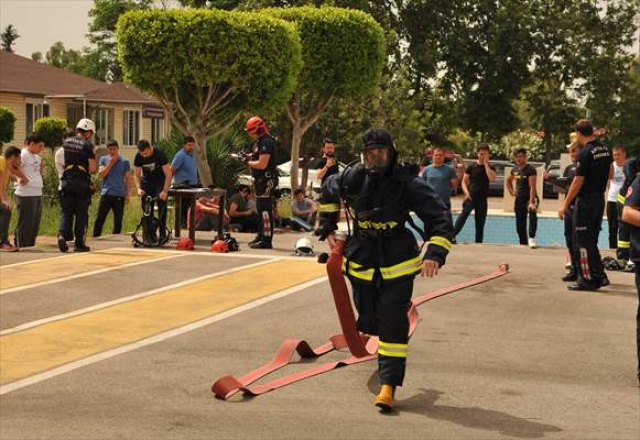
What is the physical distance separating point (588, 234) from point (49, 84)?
3868cm

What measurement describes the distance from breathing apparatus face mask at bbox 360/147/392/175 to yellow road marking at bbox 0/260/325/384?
3.25 m

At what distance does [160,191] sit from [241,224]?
11.0ft

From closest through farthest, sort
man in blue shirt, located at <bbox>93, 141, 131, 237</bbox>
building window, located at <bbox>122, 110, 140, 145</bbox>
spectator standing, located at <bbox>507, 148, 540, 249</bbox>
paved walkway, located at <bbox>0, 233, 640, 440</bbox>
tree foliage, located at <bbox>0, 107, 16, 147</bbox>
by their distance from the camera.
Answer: paved walkway, located at <bbox>0, 233, 640, 440</bbox>
man in blue shirt, located at <bbox>93, 141, 131, 237</bbox>
spectator standing, located at <bbox>507, 148, 540, 249</bbox>
tree foliage, located at <bbox>0, 107, 16, 147</bbox>
building window, located at <bbox>122, 110, 140, 145</bbox>

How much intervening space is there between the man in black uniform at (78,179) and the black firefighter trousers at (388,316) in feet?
29.2

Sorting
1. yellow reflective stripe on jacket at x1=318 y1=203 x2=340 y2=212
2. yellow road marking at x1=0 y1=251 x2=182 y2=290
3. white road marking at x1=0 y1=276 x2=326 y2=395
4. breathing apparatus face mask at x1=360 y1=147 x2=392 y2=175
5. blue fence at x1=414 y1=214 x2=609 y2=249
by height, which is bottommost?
blue fence at x1=414 y1=214 x2=609 y2=249

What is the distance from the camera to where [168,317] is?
11.1m

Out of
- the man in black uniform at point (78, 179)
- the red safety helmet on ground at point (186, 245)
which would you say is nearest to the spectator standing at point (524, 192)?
the red safety helmet on ground at point (186, 245)

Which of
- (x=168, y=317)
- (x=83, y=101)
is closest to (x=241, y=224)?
(x=168, y=317)

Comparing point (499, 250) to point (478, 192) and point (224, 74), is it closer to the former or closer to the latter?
point (478, 192)

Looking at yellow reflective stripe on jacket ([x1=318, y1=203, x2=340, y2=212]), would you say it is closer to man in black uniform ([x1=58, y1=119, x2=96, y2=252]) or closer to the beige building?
→ man in black uniform ([x1=58, y1=119, x2=96, y2=252])

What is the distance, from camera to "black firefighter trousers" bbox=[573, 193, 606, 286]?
12.7 meters

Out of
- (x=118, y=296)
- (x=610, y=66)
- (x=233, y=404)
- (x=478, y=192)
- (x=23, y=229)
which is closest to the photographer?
(x=233, y=404)

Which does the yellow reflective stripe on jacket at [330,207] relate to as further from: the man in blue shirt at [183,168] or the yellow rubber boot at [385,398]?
the man in blue shirt at [183,168]

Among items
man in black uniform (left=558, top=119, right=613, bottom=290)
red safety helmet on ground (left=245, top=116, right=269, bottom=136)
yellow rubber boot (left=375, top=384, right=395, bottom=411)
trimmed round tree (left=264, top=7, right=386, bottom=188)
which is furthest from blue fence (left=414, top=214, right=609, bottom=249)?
yellow rubber boot (left=375, top=384, right=395, bottom=411)
